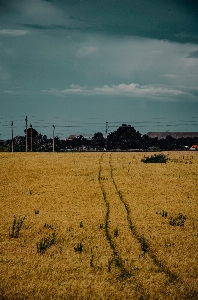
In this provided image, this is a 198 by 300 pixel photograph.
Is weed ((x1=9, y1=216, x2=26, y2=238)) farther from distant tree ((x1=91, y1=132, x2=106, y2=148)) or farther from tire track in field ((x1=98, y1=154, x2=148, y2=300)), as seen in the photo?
distant tree ((x1=91, y1=132, x2=106, y2=148))

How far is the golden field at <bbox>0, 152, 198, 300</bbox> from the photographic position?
17.9ft

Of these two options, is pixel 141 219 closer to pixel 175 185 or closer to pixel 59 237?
pixel 59 237

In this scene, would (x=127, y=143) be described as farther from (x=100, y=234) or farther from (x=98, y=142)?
(x=100, y=234)

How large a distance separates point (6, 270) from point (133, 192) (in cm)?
741

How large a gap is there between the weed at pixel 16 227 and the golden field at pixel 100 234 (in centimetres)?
12

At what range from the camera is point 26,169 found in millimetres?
16672

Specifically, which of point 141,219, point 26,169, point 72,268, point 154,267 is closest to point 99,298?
point 72,268

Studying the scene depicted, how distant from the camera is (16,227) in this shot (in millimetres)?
8617

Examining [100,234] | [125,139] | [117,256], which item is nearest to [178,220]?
[100,234]

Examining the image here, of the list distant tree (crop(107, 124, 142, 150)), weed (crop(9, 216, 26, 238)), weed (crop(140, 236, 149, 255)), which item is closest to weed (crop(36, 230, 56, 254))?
weed (crop(9, 216, 26, 238))

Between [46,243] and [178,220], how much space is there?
458 centimetres

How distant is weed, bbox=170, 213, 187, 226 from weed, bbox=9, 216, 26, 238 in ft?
16.9

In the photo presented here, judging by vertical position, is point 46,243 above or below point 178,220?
below

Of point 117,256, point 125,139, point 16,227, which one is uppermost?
point 125,139
